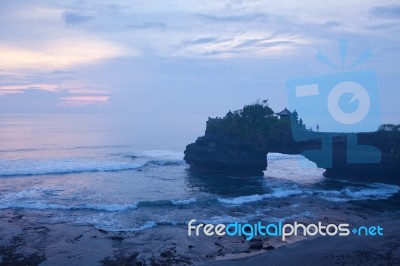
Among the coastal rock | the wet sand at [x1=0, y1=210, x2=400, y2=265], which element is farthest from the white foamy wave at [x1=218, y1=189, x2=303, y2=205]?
the coastal rock

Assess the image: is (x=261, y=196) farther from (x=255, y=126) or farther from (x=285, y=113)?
(x=285, y=113)

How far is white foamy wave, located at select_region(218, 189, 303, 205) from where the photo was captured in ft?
74.8

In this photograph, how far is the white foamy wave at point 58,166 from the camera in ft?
103

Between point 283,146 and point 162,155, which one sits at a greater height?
point 283,146

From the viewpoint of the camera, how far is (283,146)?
3419 centimetres

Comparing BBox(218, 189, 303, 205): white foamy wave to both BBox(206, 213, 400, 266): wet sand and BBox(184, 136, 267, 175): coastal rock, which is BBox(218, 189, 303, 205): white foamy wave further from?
BBox(206, 213, 400, 266): wet sand

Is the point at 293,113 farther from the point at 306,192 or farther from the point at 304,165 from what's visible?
the point at 306,192

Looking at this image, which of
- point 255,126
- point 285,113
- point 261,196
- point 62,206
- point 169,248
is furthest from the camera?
point 285,113

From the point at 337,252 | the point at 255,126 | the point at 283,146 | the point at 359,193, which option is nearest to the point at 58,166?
the point at 255,126

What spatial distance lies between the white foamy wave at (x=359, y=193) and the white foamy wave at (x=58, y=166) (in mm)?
19639

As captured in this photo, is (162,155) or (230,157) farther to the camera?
(162,155)

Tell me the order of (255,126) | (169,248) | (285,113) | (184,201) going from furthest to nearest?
1. (285,113)
2. (255,126)
3. (184,201)
4. (169,248)

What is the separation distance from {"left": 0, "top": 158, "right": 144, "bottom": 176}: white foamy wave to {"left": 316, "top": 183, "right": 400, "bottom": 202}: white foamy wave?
64.4 feet

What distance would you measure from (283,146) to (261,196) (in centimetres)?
1099
